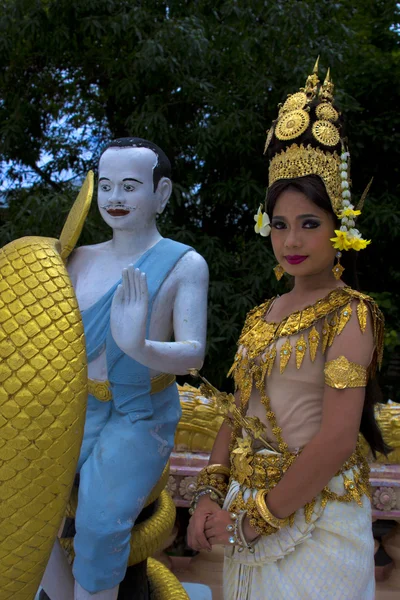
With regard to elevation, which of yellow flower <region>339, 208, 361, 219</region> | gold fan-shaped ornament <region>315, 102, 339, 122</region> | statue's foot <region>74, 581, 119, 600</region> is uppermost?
gold fan-shaped ornament <region>315, 102, 339, 122</region>

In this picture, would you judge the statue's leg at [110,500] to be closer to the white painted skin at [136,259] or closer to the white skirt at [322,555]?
the white painted skin at [136,259]

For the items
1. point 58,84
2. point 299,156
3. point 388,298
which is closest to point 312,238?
point 299,156

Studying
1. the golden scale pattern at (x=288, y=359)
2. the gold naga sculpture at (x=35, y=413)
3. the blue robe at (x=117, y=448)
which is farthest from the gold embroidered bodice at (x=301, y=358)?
the gold naga sculpture at (x=35, y=413)

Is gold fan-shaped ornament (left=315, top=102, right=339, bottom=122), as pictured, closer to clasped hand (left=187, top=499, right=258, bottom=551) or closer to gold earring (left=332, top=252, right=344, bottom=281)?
gold earring (left=332, top=252, right=344, bottom=281)

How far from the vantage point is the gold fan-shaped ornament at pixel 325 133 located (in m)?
1.30

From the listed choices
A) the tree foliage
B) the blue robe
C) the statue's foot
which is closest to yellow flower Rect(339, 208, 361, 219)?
the blue robe

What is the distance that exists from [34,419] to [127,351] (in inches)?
16.8

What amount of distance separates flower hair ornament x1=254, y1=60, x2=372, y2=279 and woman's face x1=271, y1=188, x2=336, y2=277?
26 mm

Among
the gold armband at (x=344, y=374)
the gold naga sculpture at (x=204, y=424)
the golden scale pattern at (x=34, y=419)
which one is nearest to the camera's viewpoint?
the golden scale pattern at (x=34, y=419)

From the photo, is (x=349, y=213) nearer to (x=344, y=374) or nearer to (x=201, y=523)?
(x=344, y=374)

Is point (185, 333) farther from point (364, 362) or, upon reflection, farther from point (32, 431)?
point (32, 431)

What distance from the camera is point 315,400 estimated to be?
1302mm

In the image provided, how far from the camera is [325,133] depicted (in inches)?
51.6

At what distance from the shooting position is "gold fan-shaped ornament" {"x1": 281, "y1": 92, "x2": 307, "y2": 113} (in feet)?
4.44
